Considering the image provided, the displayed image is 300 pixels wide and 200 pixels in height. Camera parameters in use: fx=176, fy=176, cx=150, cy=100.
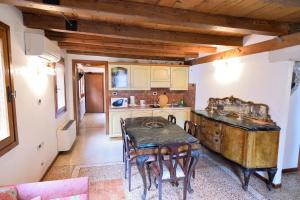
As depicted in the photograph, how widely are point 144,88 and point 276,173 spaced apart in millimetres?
3403

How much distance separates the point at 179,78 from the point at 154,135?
298 cm

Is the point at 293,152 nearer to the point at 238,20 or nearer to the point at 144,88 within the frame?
the point at 238,20

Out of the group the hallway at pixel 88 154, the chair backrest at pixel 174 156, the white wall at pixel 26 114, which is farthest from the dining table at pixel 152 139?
the white wall at pixel 26 114

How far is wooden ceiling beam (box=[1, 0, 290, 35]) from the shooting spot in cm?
163

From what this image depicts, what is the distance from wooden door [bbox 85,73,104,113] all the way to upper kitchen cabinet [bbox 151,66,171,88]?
444cm

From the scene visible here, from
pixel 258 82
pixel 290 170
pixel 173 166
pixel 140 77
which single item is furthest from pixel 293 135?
pixel 140 77

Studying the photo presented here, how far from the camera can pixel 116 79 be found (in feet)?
15.7

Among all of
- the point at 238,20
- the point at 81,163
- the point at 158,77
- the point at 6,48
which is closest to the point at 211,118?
the point at 238,20

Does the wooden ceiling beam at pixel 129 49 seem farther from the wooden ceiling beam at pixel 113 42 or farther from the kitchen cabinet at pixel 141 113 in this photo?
the kitchen cabinet at pixel 141 113

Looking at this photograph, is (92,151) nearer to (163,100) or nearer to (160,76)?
(163,100)

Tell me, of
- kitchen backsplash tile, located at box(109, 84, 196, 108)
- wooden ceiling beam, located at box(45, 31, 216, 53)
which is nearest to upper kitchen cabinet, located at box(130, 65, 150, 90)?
kitchen backsplash tile, located at box(109, 84, 196, 108)

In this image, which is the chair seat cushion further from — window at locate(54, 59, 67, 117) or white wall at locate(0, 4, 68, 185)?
window at locate(54, 59, 67, 117)

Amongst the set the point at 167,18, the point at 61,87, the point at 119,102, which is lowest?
the point at 119,102

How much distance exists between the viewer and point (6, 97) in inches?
71.4
